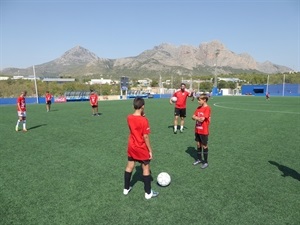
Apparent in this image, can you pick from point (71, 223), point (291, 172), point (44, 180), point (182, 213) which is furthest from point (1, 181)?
point (291, 172)

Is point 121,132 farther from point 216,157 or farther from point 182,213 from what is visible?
point 182,213

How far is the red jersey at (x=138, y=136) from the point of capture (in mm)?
4778

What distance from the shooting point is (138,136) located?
484 centimetres

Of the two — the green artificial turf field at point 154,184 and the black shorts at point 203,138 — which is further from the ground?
the black shorts at point 203,138

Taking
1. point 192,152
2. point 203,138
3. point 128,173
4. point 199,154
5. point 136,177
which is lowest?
point 192,152

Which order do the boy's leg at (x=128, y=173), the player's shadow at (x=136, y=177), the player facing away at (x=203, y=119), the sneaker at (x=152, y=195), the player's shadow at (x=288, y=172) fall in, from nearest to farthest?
the sneaker at (x=152, y=195) < the boy's leg at (x=128, y=173) < the player's shadow at (x=136, y=177) < the player's shadow at (x=288, y=172) < the player facing away at (x=203, y=119)

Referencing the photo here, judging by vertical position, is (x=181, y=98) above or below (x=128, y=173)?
above

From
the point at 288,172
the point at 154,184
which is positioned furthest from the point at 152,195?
the point at 288,172

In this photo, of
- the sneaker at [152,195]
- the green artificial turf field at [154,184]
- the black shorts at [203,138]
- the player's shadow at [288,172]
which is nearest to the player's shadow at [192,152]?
the green artificial turf field at [154,184]

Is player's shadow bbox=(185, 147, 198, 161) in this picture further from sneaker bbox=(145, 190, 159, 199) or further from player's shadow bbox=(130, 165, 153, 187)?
sneaker bbox=(145, 190, 159, 199)

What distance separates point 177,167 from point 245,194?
7.01 ft

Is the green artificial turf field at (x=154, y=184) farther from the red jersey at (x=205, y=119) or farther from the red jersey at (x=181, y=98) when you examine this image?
the red jersey at (x=181, y=98)

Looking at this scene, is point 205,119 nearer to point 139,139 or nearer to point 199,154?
point 199,154

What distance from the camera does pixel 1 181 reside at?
595 cm
